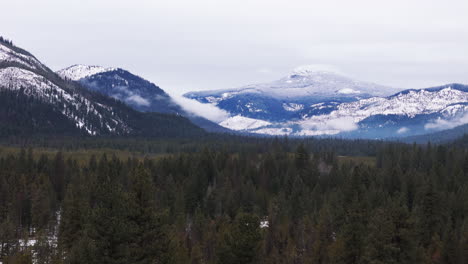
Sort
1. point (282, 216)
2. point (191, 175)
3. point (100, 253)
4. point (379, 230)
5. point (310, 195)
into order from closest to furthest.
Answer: point (100, 253) < point (379, 230) < point (282, 216) < point (310, 195) < point (191, 175)

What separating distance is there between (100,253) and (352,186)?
70187 mm

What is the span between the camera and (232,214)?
11762 centimetres

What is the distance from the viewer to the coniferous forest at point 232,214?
3534cm

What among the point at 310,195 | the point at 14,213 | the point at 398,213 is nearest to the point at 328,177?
the point at 310,195

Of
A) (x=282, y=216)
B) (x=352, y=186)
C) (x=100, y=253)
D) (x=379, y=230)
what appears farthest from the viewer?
(x=282, y=216)

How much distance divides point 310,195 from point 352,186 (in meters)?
27.9

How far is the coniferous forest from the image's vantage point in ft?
116

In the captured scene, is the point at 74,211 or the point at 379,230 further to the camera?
the point at 74,211

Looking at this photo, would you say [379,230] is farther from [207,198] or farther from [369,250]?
[207,198]

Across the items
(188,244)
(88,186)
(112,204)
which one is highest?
(112,204)

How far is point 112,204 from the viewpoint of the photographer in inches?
1332

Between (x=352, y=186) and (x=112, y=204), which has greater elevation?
(x=112, y=204)

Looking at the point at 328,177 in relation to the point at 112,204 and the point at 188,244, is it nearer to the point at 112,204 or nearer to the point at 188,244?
the point at 188,244

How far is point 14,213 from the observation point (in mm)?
105812
